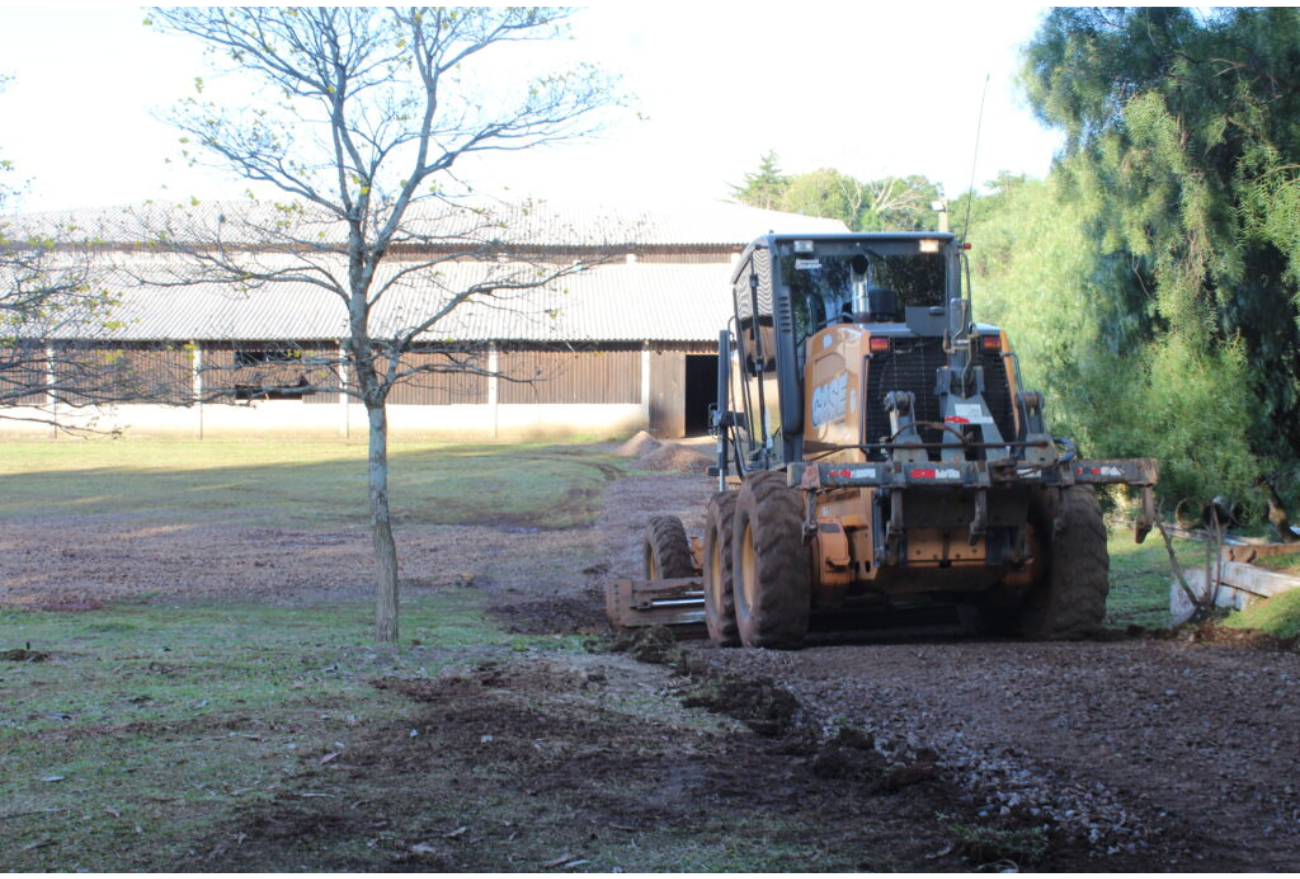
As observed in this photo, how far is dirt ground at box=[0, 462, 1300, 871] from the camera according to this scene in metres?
4.73

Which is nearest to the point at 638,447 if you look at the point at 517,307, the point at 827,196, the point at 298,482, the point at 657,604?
the point at 517,307

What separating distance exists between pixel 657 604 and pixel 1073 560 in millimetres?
3889

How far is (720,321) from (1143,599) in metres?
30.7

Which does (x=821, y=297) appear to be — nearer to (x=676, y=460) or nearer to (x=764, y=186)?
(x=676, y=460)

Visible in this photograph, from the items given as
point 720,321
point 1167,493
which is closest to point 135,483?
point 720,321

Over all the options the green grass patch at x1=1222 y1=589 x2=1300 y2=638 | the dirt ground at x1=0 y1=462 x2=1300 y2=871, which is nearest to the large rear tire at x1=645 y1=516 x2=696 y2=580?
the dirt ground at x1=0 y1=462 x2=1300 y2=871

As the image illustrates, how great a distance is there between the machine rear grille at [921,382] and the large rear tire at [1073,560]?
0.68 meters

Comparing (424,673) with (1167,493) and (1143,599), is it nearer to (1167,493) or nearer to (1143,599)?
(1143,599)

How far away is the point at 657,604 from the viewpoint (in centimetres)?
1155

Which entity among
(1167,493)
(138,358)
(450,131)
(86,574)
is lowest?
(86,574)

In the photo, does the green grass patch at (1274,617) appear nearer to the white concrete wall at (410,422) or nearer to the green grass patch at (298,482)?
the green grass patch at (298,482)

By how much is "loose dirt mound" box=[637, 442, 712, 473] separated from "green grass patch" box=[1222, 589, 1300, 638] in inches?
864

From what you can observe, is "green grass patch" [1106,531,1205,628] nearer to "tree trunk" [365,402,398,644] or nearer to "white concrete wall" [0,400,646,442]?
"tree trunk" [365,402,398,644]

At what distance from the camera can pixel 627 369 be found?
4209 centimetres
